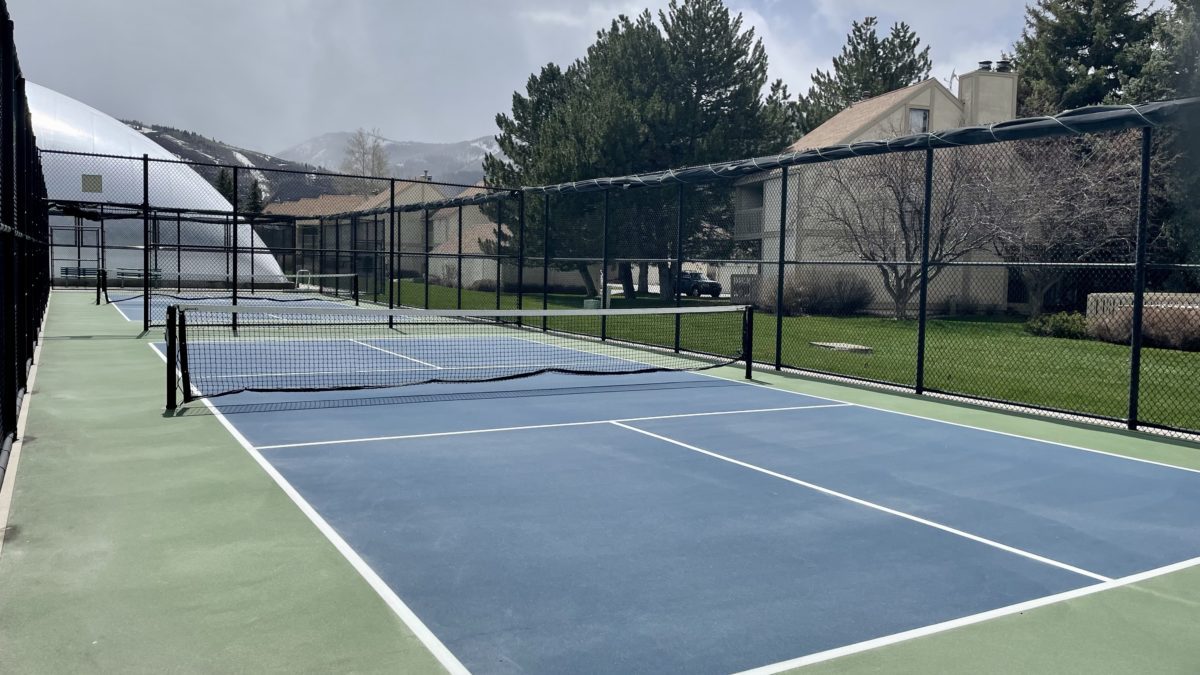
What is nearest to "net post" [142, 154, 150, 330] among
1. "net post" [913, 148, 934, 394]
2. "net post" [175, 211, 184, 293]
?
"net post" [175, 211, 184, 293]

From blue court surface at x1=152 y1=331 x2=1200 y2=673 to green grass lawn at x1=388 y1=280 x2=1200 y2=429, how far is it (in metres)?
3.55

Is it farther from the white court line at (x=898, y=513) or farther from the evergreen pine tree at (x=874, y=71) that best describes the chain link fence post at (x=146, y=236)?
the evergreen pine tree at (x=874, y=71)

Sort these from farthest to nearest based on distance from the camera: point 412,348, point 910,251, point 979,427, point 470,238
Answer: point 470,238 < point 910,251 < point 412,348 < point 979,427

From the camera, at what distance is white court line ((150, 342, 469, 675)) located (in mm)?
3830

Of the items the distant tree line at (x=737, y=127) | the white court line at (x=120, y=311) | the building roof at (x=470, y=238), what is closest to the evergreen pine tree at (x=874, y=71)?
the distant tree line at (x=737, y=127)

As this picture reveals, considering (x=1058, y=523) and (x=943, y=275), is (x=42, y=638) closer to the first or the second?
(x=1058, y=523)

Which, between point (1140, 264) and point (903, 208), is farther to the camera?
point (903, 208)

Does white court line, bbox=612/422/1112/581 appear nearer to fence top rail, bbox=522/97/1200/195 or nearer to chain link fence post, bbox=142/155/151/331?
fence top rail, bbox=522/97/1200/195

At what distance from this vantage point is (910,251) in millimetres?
26281

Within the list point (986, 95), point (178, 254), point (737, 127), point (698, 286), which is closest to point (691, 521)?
point (178, 254)

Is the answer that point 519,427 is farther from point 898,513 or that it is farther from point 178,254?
point 178,254

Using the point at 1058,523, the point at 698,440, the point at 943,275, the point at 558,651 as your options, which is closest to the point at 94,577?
the point at 558,651

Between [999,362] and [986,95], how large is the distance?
72.3ft

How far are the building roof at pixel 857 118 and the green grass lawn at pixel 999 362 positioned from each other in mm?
10885
